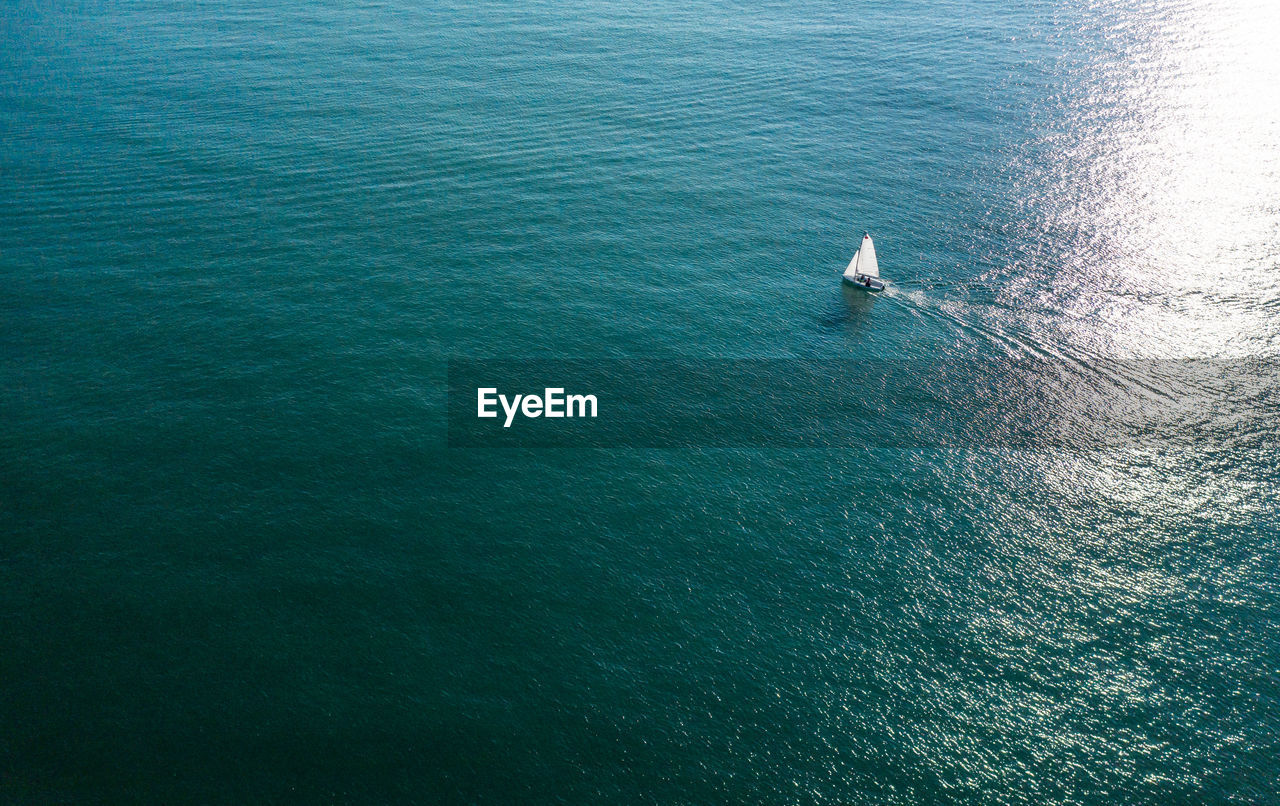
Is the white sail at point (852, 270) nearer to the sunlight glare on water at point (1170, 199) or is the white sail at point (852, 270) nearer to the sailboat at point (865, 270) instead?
the sailboat at point (865, 270)

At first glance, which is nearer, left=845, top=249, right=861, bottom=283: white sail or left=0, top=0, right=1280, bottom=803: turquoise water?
left=0, top=0, right=1280, bottom=803: turquoise water

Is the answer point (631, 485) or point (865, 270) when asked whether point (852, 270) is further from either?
point (631, 485)

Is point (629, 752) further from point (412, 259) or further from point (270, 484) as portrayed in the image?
point (412, 259)

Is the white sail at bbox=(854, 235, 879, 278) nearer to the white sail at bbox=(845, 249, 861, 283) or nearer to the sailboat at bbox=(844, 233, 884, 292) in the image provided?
the sailboat at bbox=(844, 233, 884, 292)

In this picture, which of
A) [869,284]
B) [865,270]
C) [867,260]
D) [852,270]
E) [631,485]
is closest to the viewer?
[631,485]
